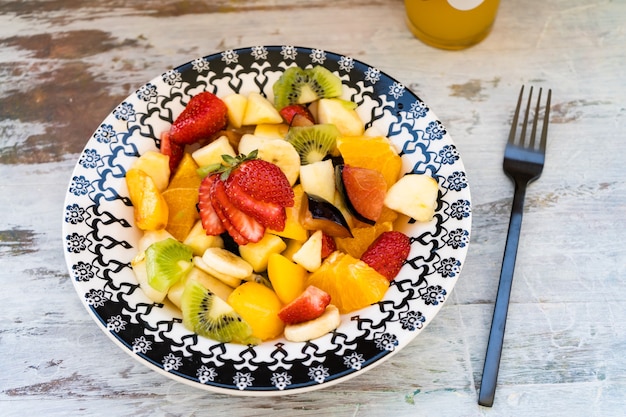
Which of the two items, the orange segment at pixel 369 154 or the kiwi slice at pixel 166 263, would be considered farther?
the orange segment at pixel 369 154

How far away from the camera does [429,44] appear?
178 cm

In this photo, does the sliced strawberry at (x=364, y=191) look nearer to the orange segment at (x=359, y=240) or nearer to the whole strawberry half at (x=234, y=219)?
the orange segment at (x=359, y=240)

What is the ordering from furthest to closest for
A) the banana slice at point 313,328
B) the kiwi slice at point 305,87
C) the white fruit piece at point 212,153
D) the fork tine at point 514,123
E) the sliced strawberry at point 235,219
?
the fork tine at point 514,123 → the kiwi slice at point 305,87 → the white fruit piece at point 212,153 → the sliced strawberry at point 235,219 → the banana slice at point 313,328

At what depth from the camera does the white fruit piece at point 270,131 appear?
1403 millimetres

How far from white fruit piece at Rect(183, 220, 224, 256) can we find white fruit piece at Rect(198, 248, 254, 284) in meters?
0.03

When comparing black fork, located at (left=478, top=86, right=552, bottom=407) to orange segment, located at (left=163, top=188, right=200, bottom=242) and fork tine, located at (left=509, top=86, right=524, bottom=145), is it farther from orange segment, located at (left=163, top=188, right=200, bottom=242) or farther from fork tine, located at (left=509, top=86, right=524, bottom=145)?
orange segment, located at (left=163, top=188, right=200, bottom=242)

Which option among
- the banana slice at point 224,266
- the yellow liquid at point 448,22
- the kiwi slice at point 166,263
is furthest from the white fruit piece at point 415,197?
the yellow liquid at point 448,22

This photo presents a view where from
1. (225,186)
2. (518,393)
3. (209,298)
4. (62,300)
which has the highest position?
(225,186)

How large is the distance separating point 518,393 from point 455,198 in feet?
1.33

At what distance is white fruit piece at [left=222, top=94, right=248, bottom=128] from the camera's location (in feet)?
A: 4.67

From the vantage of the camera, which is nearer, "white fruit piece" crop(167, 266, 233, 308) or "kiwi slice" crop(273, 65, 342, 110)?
"white fruit piece" crop(167, 266, 233, 308)

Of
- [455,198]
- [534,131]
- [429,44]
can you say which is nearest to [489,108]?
[534,131]

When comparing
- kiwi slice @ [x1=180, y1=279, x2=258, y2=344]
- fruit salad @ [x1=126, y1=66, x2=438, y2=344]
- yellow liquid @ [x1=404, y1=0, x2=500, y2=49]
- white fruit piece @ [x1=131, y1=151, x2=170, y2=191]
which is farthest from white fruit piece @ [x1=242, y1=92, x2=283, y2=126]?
yellow liquid @ [x1=404, y1=0, x2=500, y2=49]

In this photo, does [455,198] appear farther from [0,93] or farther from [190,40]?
[0,93]
